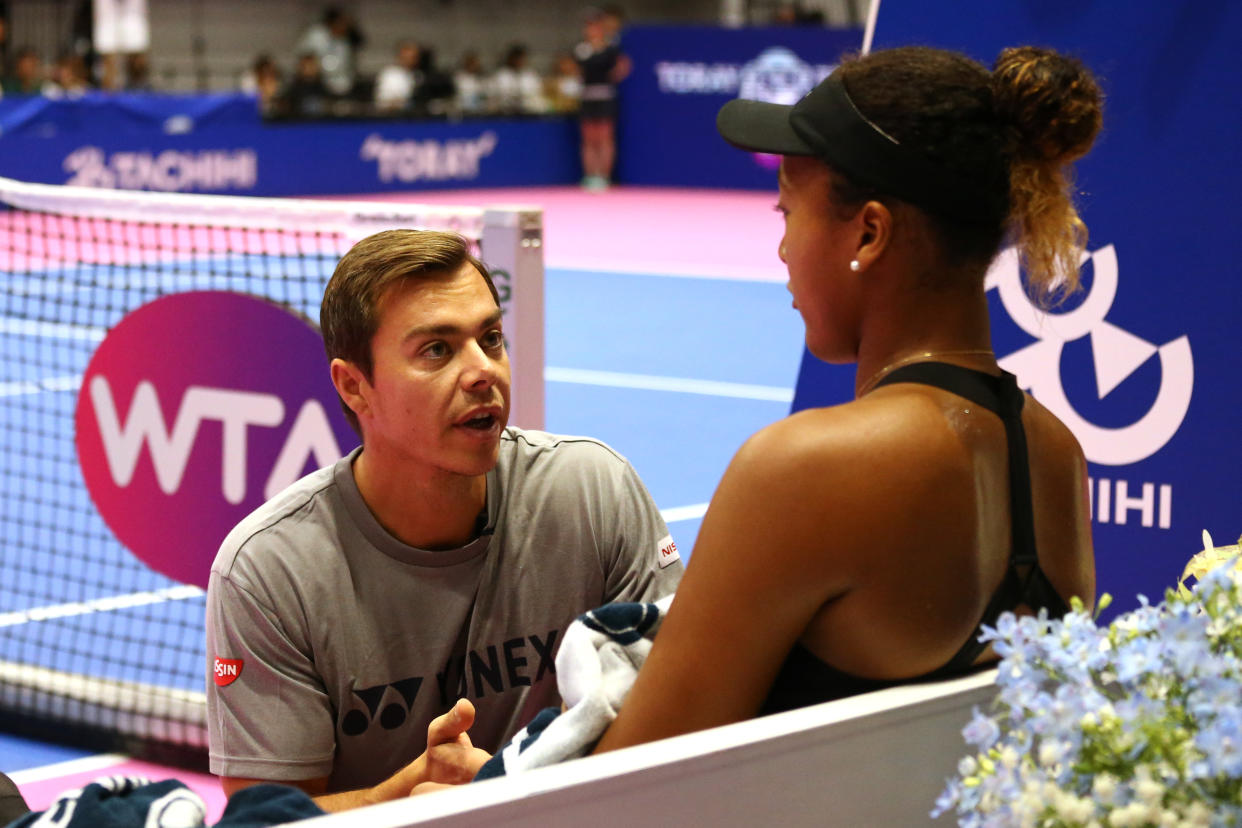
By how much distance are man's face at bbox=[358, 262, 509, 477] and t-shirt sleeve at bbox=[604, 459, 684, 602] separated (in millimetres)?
295

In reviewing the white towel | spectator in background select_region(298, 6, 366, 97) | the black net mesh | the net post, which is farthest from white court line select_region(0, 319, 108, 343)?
spectator in background select_region(298, 6, 366, 97)

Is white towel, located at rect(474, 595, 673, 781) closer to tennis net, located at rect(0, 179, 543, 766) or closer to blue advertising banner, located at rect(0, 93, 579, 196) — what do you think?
tennis net, located at rect(0, 179, 543, 766)

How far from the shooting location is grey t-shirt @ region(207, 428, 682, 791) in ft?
8.46

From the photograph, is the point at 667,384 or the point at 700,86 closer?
the point at 667,384

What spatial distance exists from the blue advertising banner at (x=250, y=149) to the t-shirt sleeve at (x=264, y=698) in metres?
14.5

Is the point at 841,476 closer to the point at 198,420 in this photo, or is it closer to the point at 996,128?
the point at 996,128

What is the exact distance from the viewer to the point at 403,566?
2.70 metres

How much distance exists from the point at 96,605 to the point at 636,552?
360cm

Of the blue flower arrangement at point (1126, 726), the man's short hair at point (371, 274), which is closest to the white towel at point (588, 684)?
the blue flower arrangement at point (1126, 726)

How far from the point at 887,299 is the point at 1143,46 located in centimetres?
234

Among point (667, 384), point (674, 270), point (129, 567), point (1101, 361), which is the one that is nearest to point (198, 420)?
point (129, 567)

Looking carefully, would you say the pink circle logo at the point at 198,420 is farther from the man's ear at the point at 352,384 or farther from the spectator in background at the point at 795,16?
the spectator in background at the point at 795,16

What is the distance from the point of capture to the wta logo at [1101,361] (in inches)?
156

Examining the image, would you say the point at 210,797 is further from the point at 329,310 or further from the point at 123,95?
the point at 123,95
